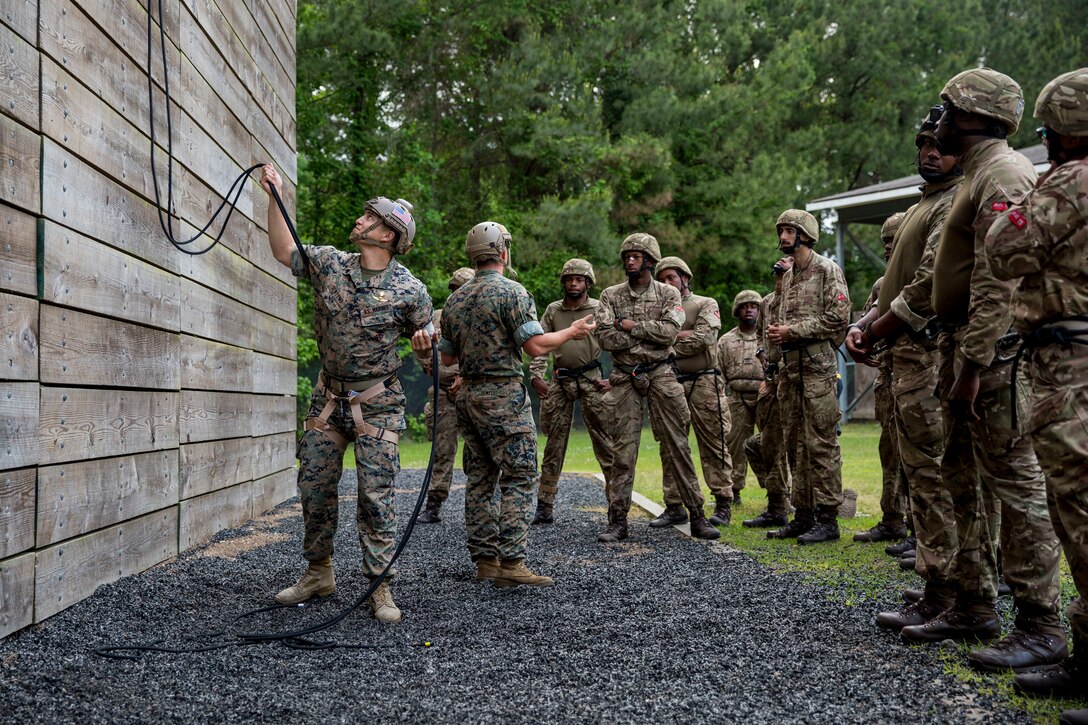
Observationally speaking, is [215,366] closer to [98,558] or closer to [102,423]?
[102,423]

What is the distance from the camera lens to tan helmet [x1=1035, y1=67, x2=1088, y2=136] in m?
3.21

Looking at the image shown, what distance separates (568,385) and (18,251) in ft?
16.2

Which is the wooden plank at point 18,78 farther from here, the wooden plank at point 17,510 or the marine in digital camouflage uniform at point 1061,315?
the marine in digital camouflage uniform at point 1061,315

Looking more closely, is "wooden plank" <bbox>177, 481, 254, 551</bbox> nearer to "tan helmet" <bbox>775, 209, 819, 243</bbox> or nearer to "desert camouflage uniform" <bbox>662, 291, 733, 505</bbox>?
"desert camouflage uniform" <bbox>662, 291, 733, 505</bbox>

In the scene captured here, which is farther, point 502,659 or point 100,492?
point 100,492

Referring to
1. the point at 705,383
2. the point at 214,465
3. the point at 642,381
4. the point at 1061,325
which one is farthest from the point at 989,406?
the point at 214,465

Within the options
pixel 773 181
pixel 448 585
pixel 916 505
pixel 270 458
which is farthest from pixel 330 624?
pixel 773 181

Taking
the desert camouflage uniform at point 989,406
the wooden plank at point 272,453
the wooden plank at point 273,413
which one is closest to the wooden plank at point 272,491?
the wooden plank at point 272,453

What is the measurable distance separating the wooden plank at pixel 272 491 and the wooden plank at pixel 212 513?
0.19 m

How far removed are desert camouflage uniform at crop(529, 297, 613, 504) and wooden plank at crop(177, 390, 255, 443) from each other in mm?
2424

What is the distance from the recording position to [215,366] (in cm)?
688

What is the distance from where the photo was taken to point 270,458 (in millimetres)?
8789

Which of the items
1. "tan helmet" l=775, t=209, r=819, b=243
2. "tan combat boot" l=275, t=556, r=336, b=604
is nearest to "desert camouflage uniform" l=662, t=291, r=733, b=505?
"tan helmet" l=775, t=209, r=819, b=243

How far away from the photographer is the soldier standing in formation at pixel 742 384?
9898 mm
